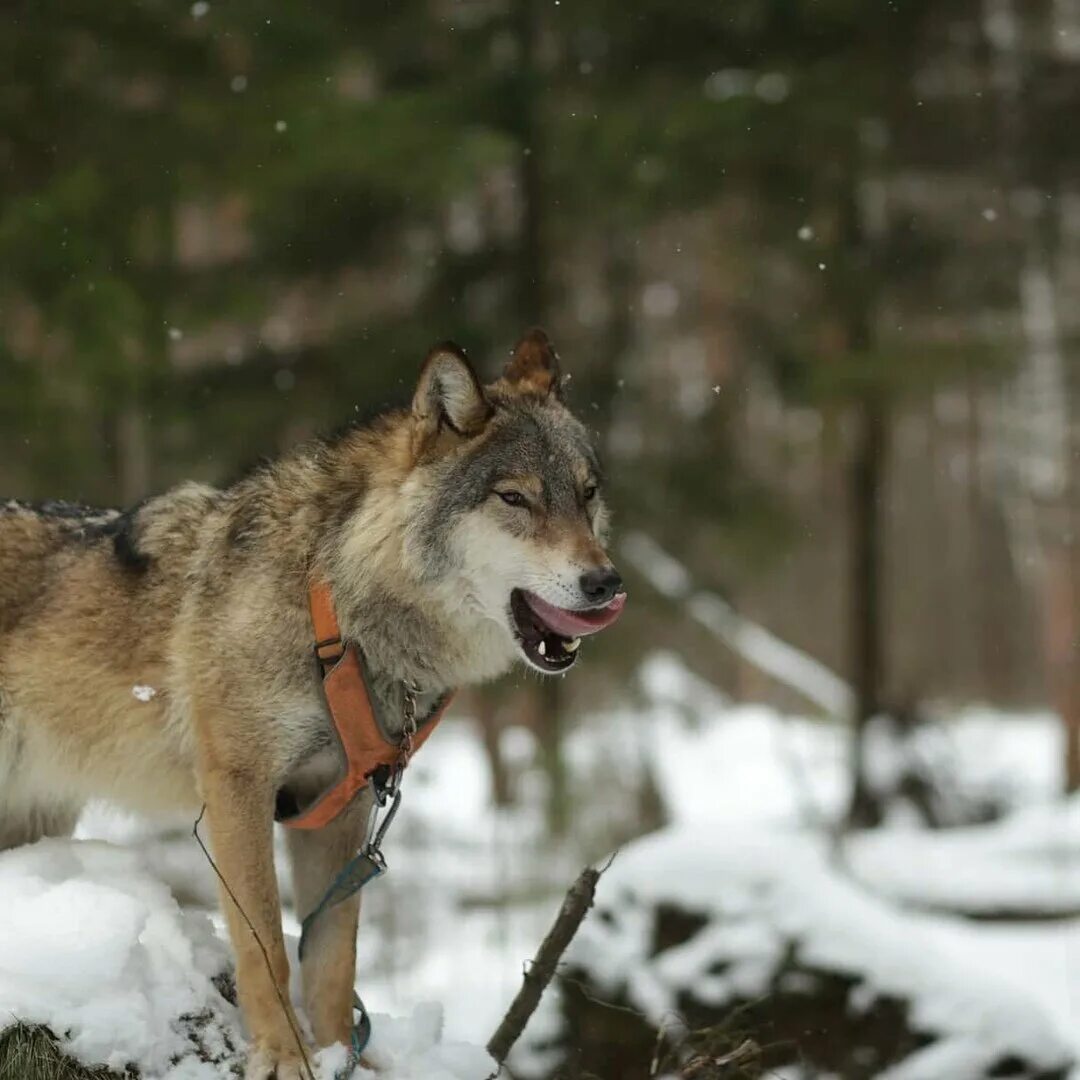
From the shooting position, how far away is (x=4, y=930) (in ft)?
10.4

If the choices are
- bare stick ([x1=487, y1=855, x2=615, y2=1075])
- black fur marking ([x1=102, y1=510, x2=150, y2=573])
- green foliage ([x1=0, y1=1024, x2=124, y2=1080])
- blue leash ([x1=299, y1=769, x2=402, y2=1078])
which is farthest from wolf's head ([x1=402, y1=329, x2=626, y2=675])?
green foliage ([x1=0, y1=1024, x2=124, y2=1080])

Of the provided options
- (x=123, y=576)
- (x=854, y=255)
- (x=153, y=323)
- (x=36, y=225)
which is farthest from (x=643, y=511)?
(x=123, y=576)

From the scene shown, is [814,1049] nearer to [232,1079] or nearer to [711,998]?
[711,998]

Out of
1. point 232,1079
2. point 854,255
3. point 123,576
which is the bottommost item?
point 232,1079

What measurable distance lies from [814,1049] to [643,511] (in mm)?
7126

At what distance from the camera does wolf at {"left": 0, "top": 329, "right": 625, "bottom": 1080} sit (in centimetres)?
333

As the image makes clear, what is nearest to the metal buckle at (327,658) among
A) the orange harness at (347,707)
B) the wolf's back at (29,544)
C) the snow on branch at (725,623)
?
the orange harness at (347,707)

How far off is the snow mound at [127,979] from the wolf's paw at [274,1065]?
0.08m

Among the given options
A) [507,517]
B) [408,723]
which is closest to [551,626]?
[507,517]

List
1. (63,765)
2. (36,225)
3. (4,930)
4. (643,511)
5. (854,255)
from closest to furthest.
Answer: (4,930) < (63,765) < (36,225) < (854,255) < (643,511)

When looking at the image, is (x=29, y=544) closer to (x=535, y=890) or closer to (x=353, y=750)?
(x=353, y=750)

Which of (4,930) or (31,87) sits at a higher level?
(31,87)

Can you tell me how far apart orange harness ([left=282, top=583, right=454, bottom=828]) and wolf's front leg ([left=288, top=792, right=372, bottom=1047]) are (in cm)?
22

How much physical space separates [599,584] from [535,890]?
7464mm
